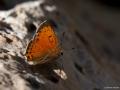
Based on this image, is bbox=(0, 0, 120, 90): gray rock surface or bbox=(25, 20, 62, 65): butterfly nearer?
bbox=(0, 0, 120, 90): gray rock surface

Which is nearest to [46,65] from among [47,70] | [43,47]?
[47,70]

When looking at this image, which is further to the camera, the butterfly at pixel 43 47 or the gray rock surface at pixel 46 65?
the butterfly at pixel 43 47

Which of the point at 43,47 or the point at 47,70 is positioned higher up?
→ the point at 43,47

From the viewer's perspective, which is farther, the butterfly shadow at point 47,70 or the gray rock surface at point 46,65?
the butterfly shadow at point 47,70

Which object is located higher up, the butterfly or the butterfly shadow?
the butterfly

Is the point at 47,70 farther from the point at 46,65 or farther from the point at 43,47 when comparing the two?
the point at 43,47

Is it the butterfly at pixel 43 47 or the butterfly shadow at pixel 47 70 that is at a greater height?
the butterfly at pixel 43 47

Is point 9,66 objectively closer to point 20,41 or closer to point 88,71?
point 20,41

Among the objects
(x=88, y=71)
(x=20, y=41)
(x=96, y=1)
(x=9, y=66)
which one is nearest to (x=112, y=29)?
(x=96, y=1)
